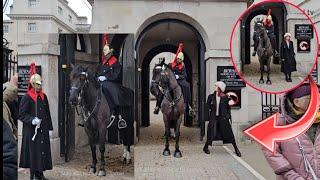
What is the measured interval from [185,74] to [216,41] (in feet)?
0.71

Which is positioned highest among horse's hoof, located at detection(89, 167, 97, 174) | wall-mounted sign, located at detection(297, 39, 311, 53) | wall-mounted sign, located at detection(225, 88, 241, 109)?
wall-mounted sign, located at detection(297, 39, 311, 53)

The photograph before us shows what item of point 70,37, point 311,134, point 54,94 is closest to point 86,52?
point 70,37

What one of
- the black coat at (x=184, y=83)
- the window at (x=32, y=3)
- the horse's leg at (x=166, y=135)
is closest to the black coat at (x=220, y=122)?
the black coat at (x=184, y=83)

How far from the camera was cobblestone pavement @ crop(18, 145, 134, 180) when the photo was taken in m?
2.36

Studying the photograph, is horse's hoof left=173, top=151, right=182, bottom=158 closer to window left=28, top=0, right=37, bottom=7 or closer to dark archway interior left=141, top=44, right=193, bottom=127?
dark archway interior left=141, top=44, right=193, bottom=127

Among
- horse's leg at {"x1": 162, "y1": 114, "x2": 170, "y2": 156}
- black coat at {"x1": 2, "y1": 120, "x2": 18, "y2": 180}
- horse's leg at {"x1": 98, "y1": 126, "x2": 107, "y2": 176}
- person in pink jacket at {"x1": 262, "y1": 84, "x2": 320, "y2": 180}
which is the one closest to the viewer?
black coat at {"x1": 2, "y1": 120, "x2": 18, "y2": 180}

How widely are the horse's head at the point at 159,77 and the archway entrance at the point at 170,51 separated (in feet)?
0.11

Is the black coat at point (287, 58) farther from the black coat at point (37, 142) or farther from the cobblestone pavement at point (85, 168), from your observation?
the black coat at point (37, 142)

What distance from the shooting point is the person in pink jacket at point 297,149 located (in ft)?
7.11

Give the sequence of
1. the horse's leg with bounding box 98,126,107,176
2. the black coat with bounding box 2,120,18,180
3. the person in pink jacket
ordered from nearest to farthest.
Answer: the black coat with bounding box 2,120,18,180, the person in pink jacket, the horse's leg with bounding box 98,126,107,176

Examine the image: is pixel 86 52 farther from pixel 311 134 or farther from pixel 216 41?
pixel 311 134

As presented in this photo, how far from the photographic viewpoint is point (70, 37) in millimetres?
2336

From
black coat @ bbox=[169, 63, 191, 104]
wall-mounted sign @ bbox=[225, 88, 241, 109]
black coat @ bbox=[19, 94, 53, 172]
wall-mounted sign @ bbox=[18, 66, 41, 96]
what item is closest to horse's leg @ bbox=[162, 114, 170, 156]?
black coat @ bbox=[169, 63, 191, 104]

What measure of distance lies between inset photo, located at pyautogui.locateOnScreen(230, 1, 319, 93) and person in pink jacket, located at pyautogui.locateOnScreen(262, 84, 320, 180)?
7 centimetres
